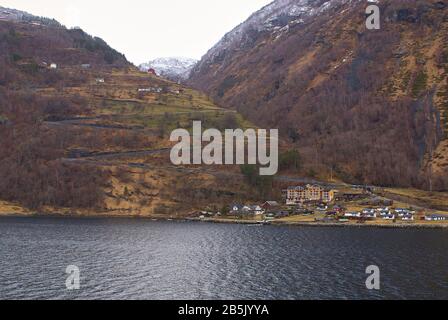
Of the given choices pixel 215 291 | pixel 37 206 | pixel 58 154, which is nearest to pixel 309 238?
pixel 215 291

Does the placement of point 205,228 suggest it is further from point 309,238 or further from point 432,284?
point 432,284

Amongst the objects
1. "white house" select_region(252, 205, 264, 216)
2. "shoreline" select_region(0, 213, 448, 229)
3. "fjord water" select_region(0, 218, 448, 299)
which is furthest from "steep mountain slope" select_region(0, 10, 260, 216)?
"fjord water" select_region(0, 218, 448, 299)

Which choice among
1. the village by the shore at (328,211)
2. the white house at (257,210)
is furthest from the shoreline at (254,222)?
the white house at (257,210)

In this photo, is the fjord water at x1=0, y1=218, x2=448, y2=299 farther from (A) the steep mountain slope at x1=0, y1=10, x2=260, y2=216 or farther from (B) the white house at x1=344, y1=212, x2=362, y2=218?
(A) the steep mountain slope at x1=0, y1=10, x2=260, y2=216

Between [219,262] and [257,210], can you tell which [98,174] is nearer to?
[257,210]

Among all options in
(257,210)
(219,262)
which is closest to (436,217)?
(257,210)

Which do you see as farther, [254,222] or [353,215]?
[254,222]
